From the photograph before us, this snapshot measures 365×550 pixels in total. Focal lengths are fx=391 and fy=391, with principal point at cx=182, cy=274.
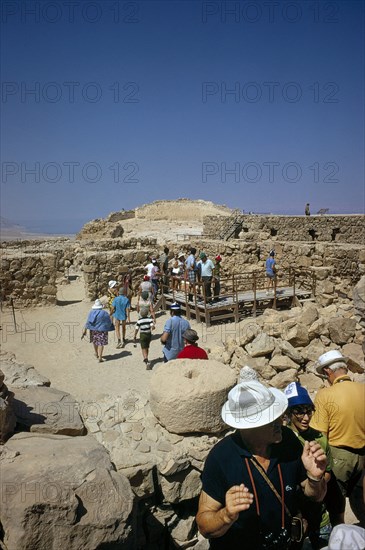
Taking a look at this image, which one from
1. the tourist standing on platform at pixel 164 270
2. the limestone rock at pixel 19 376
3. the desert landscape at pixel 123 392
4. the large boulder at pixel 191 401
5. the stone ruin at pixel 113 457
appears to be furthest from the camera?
the tourist standing on platform at pixel 164 270

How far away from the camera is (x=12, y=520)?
7.88 ft

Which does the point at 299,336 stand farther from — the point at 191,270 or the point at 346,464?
the point at 191,270

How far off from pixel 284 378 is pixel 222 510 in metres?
4.65

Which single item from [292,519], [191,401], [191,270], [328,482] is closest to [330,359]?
[328,482]

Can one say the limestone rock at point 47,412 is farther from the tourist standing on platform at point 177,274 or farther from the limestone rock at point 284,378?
the tourist standing on platform at point 177,274

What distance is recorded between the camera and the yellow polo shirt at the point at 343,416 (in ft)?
11.3

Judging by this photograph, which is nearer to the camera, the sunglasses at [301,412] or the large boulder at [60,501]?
the large boulder at [60,501]

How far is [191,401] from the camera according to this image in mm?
4176

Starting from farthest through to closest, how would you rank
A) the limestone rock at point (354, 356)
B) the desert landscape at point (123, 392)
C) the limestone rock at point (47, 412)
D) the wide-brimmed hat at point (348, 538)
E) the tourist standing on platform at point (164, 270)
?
the tourist standing on platform at point (164, 270) < the limestone rock at point (354, 356) < the limestone rock at point (47, 412) < the desert landscape at point (123, 392) < the wide-brimmed hat at point (348, 538)

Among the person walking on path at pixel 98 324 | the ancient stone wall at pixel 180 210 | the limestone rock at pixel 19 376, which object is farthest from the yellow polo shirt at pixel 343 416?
the ancient stone wall at pixel 180 210

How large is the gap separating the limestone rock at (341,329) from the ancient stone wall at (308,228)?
12353 mm

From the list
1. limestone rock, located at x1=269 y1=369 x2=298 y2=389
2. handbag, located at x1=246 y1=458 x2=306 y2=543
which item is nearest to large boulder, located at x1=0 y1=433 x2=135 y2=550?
handbag, located at x1=246 y1=458 x2=306 y2=543

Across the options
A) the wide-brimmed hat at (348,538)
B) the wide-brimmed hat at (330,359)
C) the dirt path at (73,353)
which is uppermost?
the wide-brimmed hat at (330,359)

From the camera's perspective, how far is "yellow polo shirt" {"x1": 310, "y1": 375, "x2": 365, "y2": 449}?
343cm
